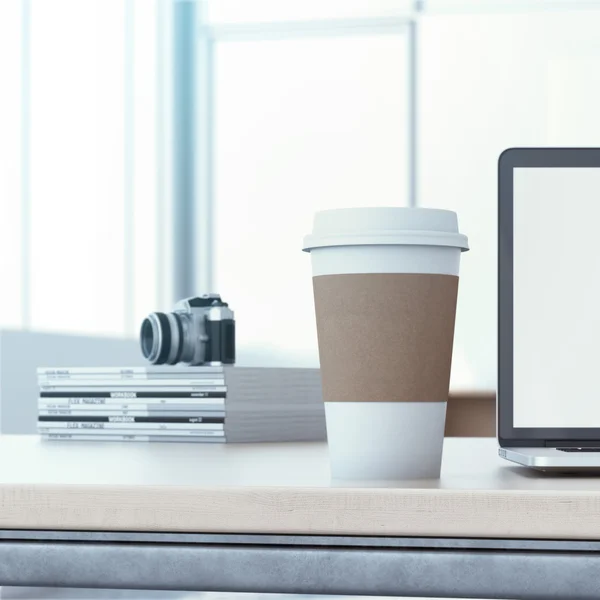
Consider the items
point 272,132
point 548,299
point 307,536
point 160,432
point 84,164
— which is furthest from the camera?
point 272,132

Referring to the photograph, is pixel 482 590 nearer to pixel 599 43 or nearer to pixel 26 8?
pixel 26 8

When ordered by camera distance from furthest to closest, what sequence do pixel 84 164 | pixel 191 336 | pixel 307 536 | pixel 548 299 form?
1. pixel 84 164
2. pixel 191 336
3. pixel 548 299
4. pixel 307 536

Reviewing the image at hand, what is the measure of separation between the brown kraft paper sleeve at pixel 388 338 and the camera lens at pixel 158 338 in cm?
Result: 56

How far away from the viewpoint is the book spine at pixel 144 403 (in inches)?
36.8

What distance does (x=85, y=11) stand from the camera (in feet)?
12.6

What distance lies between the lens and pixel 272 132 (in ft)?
14.1

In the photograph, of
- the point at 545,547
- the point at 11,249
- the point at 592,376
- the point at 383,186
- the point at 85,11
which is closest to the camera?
the point at 545,547

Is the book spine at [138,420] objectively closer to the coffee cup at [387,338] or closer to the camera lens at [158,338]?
the camera lens at [158,338]

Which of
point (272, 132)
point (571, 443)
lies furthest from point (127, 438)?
point (272, 132)

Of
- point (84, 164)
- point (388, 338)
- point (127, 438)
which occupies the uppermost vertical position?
point (84, 164)

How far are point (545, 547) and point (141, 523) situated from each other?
0.20 m

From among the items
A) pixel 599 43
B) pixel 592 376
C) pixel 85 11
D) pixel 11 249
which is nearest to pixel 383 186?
pixel 599 43

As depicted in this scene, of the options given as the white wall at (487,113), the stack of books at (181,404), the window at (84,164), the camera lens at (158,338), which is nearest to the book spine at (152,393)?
the stack of books at (181,404)

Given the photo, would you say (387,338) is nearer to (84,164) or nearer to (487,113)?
(84,164)
